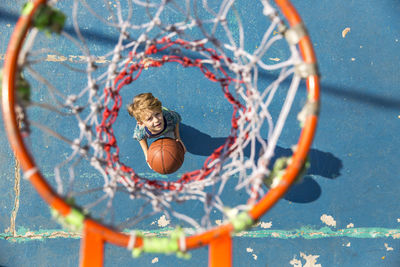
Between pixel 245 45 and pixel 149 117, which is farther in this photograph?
pixel 245 45

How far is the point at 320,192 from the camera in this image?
2748mm

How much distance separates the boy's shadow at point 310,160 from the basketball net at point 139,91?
191 mm

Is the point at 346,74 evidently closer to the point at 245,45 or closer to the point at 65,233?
the point at 245,45

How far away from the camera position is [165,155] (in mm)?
2307

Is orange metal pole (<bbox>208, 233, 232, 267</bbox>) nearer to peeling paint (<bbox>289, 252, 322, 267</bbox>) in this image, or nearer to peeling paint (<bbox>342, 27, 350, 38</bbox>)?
peeling paint (<bbox>289, 252, 322, 267</bbox>)

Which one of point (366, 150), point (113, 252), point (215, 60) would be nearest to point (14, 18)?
point (215, 60)

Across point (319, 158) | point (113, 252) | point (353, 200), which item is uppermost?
point (319, 158)

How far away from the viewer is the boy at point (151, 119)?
230 centimetres

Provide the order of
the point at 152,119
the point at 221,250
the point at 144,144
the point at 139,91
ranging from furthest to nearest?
the point at 139,91, the point at 144,144, the point at 152,119, the point at 221,250

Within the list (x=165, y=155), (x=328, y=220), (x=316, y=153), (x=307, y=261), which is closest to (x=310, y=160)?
(x=316, y=153)

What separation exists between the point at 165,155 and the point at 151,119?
0.25 m

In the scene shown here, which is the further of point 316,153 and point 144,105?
point 316,153

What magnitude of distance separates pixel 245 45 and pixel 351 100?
924mm

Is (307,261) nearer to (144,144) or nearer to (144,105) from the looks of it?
(144,144)
